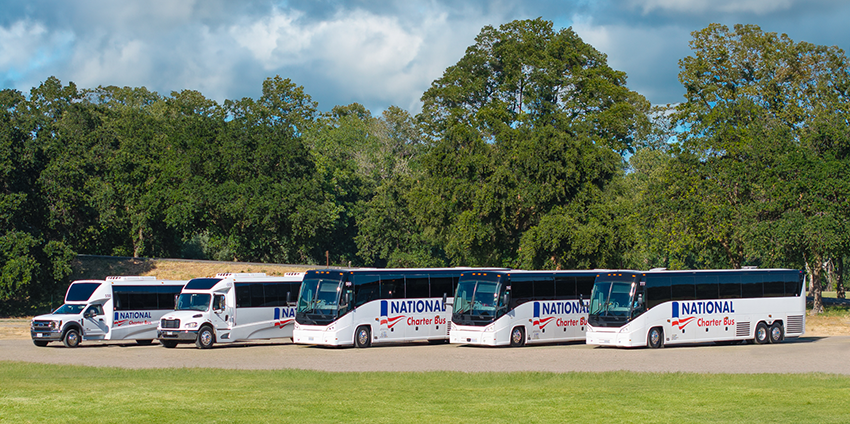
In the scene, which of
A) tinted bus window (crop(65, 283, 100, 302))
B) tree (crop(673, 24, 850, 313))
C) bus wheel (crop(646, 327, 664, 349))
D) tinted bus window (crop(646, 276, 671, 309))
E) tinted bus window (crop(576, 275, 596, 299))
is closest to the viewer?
tinted bus window (crop(646, 276, 671, 309))

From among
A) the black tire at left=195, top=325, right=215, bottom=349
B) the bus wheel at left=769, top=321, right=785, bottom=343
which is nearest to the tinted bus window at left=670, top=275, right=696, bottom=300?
the bus wheel at left=769, top=321, right=785, bottom=343

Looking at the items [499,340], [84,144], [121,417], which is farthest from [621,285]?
[84,144]

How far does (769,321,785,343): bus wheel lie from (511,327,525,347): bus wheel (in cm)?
1029

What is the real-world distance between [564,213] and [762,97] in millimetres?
17505

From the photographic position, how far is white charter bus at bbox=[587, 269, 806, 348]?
2959 centimetres

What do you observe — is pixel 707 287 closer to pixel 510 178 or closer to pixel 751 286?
pixel 751 286

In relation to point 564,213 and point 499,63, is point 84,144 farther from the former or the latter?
point 564,213

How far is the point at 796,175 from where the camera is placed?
47625 millimetres

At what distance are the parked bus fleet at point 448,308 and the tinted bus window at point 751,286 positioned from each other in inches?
2.1

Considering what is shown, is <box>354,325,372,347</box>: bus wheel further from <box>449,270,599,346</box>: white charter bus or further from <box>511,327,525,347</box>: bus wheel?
<box>511,327,525,347</box>: bus wheel

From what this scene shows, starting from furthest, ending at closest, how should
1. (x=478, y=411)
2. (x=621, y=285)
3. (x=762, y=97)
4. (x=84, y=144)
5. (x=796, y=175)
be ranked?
1. (x=84, y=144)
2. (x=762, y=97)
3. (x=796, y=175)
4. (x=621, y=285)
5. (x=478, y=411)

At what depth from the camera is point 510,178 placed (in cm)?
4938

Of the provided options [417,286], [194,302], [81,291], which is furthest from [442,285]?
[81,291]

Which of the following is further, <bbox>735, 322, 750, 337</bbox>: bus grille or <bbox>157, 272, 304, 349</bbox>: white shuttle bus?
<bbox>735, 322, 750, 337</bbox>: bus grille
